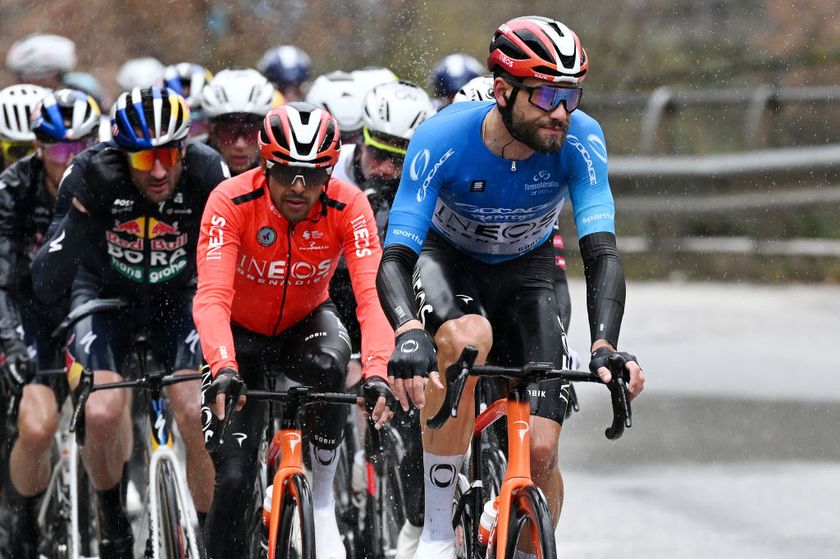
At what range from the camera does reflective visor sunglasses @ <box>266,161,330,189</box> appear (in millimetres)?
5969

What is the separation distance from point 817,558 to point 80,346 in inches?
142

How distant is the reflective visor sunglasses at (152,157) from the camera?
22.1 ft

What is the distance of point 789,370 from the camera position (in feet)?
40.5

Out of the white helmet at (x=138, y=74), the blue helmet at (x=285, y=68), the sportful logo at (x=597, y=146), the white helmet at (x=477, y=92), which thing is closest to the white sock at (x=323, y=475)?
the sportful logo at (x=597, y=146)

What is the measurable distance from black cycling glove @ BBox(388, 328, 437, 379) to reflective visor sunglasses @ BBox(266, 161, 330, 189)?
1.01 metres

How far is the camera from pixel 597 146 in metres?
5.76

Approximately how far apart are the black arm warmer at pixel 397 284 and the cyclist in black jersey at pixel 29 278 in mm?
2466

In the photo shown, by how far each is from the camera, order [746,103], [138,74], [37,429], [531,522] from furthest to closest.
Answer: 1. [746,103]
2. [138,74]
3. [37,429]
4. [531,522]

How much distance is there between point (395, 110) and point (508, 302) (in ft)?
6.53

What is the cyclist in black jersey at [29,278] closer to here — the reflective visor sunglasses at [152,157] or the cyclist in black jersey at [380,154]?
the reflective visor sunglasses at [152,157]

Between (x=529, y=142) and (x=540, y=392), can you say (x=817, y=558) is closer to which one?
(x=540, y=392)

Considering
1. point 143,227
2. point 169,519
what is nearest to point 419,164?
point 143,227

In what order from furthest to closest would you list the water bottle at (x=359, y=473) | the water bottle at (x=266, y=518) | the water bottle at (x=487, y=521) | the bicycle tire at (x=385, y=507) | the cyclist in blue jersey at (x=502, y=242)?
the water bottle at (x=359, y=473) → the bicycle tire at (x=385, y=507) → the water bottle at (x=266, y=518) → the water bottle at (x=487, y=521) → the cyclist in blue jersey at (x=502, y=242)

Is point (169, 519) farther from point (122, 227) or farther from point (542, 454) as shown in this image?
point (542, 454)
